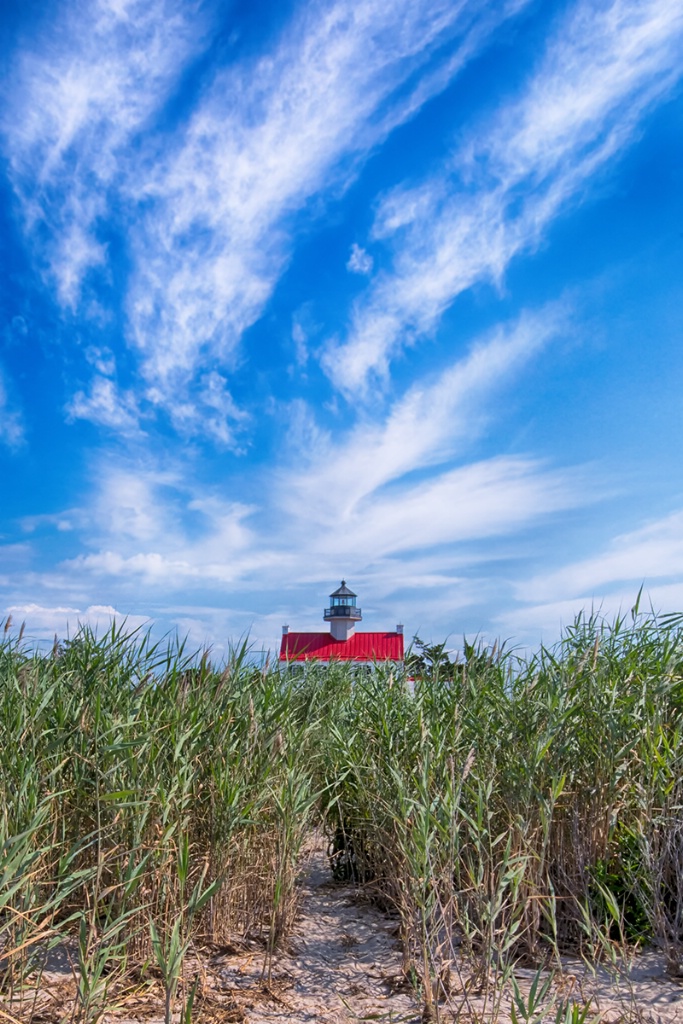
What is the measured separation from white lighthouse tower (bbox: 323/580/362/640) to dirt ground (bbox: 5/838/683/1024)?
2954cm

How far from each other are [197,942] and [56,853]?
0.86 m

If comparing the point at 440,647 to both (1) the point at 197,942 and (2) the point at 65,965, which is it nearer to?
(1) the point at 197,942

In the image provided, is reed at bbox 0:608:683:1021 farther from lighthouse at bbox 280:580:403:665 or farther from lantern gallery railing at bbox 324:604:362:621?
lantern gallery railing at bbox 324:604:362:621

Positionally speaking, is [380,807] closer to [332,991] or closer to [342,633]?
[332,991]

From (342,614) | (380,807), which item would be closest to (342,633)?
(342,614)

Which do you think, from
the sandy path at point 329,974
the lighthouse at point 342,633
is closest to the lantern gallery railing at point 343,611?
the lighthouse at point 342,633

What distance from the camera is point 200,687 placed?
14.0ft

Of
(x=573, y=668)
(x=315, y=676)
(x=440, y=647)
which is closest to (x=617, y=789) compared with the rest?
(x=573, y=668)

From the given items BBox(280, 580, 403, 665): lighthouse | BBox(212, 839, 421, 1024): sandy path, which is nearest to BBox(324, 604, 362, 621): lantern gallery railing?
BBox(280, 580, 403, 665): lighthouse

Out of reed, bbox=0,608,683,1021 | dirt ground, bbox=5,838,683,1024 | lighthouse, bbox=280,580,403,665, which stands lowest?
dirt ground, bbox=5,838,683,1024

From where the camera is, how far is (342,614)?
3394cm

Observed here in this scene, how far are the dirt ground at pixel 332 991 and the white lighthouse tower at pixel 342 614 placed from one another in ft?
96.9

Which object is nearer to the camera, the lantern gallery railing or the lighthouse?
Answer: the lighthouse

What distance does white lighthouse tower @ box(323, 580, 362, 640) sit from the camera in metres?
33.9
